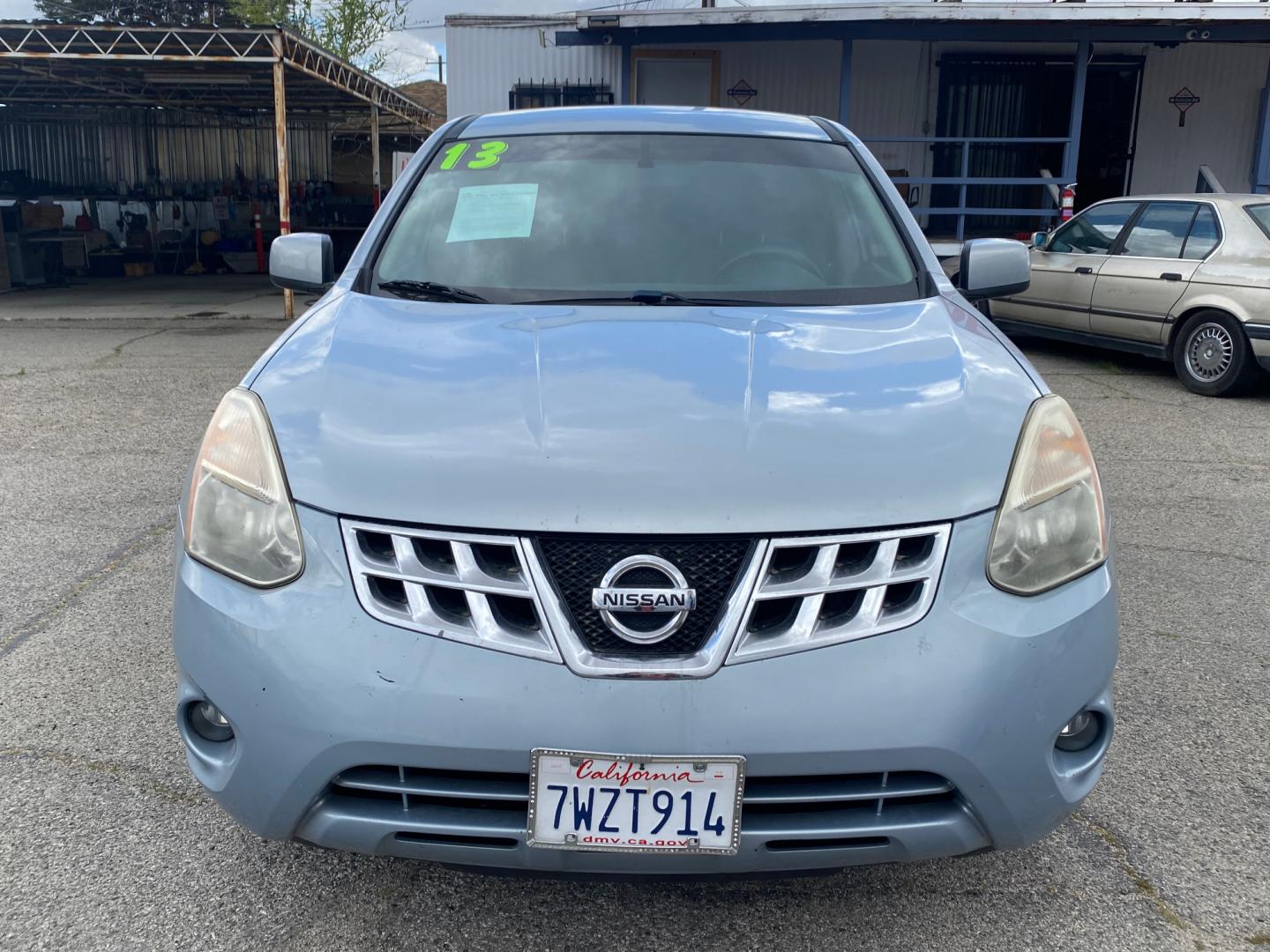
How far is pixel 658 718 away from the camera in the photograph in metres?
1.68

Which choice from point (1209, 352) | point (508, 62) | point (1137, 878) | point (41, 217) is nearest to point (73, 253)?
point (41, 217)

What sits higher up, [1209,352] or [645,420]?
[645,420]

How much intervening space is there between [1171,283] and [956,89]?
726cm

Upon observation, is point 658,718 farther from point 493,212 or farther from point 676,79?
point 676,79

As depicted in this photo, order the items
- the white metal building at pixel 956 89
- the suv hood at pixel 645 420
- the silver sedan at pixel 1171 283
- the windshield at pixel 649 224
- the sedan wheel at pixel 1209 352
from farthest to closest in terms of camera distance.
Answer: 1. the white metal building at pixel 956 89
2. the sedan wheel at pixel 1209 352
3. the silver sedan at pixel 1171 283
4. the windshield at pixel 649 224
5. the suv hood at pixel 645 420

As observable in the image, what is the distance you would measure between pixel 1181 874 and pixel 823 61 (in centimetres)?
1330

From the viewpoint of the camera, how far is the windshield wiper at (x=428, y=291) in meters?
2.66

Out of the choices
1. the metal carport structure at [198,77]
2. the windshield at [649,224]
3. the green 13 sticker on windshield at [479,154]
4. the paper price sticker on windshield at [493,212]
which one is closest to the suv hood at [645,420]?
the windshield at [649,224]

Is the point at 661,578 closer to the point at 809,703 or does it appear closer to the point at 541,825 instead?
the point at 809,703

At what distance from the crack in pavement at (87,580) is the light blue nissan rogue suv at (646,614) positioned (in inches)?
74.7

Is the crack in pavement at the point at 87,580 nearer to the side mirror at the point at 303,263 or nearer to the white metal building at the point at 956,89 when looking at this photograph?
the side mirror at the point at 303,263

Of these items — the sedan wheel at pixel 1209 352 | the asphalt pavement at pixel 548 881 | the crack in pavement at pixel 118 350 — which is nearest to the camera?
the asphalt pavement at pixel 548 881

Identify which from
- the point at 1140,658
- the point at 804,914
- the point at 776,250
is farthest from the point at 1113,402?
the point at 804,914

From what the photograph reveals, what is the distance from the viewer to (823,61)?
13938mm
